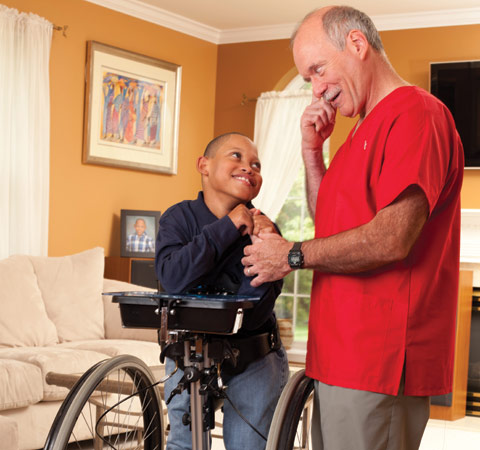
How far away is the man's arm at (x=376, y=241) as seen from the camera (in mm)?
1475

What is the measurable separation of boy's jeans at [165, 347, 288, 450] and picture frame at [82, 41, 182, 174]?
4.50m

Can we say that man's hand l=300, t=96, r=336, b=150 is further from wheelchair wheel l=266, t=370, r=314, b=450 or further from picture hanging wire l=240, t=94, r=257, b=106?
picture hanging wire l=240, t=94, r=257, b=106

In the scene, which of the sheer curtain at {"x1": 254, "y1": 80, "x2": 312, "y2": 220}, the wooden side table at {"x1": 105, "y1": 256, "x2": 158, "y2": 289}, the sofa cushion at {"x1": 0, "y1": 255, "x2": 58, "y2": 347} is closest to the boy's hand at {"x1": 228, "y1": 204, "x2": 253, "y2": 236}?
the sofa cushion at {"x1": 0, "y1": 255, "x2": 58, "y2": 347}

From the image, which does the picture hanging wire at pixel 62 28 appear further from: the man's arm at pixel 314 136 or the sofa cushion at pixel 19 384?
the man's arm at pixel 314 136

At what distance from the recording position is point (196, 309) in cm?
Answer: 169

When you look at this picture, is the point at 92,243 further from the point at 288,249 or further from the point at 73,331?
the point at 288,249

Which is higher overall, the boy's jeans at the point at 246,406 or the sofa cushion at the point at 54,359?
the boy's jeans at the point at 246,406

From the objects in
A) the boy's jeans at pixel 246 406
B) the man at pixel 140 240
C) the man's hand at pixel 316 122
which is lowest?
the boy's jeans at pixel 246 406

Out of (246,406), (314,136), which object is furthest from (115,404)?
(314,136)

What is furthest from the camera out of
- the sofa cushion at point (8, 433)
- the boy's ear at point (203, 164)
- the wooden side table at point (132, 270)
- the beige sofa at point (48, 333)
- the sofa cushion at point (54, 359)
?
the wooden side table at point (132, 270)

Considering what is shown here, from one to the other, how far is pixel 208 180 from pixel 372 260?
0.67m

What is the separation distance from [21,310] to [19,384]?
0.81 metres

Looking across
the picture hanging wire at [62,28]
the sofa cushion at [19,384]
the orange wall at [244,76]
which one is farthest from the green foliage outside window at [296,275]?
the sofa cushion at [19,384]

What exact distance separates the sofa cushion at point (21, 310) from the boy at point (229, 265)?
8.80 ft
